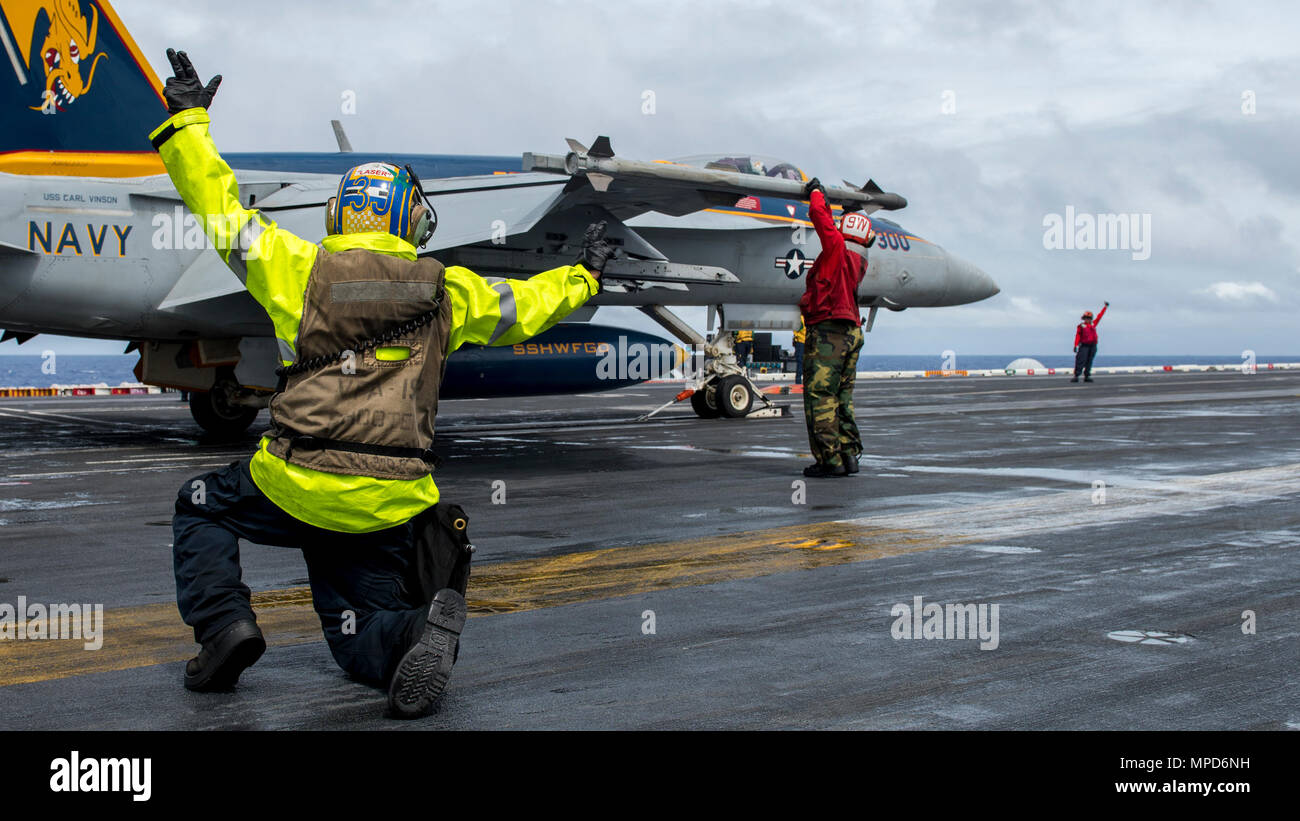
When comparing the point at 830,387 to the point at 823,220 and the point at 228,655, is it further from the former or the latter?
the point at 228,655

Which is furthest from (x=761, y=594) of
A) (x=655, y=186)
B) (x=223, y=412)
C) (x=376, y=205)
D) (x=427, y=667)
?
(x=223, y=412)

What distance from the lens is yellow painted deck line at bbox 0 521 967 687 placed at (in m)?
4.50

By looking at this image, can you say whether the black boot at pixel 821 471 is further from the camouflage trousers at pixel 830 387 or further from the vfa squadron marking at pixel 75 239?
the vfa squadron marking at pixel 75 239

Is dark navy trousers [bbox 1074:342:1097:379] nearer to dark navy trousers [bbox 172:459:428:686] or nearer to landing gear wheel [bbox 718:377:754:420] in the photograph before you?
landing gear wheel [bbox 718:377:754:420]

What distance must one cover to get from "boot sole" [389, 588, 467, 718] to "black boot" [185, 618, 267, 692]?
1.78 ft

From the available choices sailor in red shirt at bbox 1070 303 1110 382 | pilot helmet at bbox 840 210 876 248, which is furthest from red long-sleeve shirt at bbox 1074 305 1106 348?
pilot helmet at bbox 840 210 876 248

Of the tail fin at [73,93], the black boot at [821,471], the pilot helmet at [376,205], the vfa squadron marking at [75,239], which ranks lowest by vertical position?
the black boot at [821,471]

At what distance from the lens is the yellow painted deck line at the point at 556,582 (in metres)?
4.50

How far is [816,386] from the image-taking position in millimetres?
10430

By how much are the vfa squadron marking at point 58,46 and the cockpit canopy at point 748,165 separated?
7696 mm

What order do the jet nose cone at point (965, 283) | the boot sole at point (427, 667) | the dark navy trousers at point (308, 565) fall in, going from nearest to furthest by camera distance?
the boot sole at point (427, 667)
the dark navy trousers at point (308, 565)
the jet nose cone at point (965, 283)

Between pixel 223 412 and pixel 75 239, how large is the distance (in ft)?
9.88

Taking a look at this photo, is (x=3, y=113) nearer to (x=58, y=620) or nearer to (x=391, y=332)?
(x=58, y=620)

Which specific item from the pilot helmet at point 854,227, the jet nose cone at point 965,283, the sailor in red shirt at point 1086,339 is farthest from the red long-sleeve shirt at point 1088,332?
the pilot helmet at point 854,227
